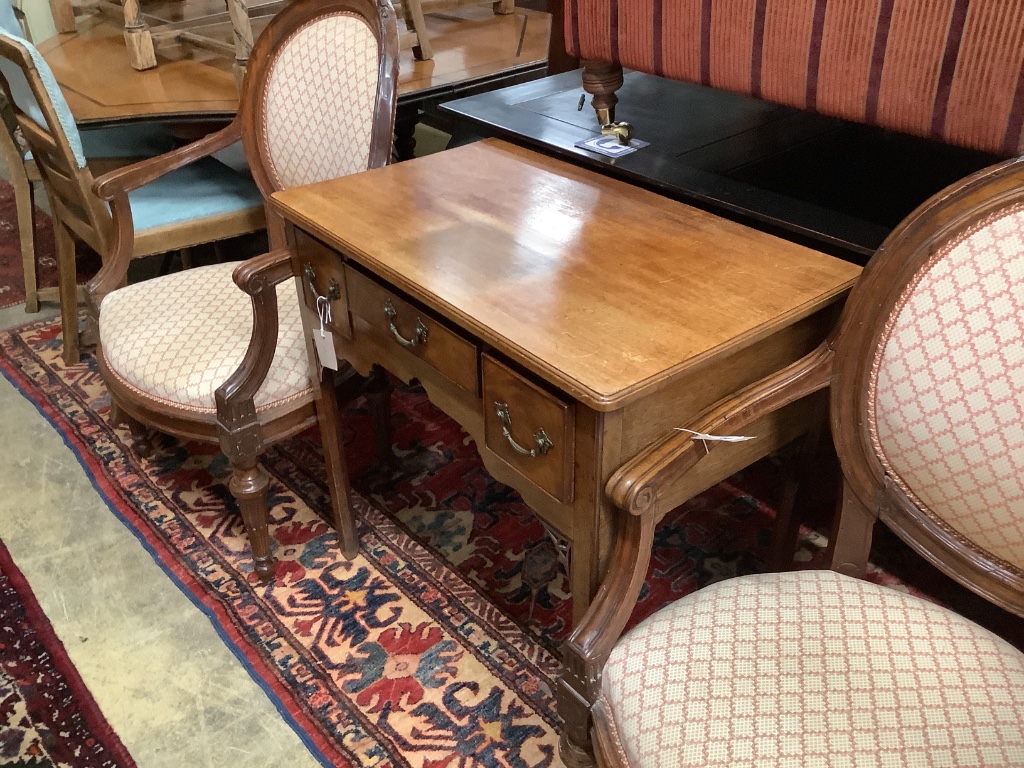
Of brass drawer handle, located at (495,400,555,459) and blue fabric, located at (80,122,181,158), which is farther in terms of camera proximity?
blue fabric, located at (80,122,181,158)

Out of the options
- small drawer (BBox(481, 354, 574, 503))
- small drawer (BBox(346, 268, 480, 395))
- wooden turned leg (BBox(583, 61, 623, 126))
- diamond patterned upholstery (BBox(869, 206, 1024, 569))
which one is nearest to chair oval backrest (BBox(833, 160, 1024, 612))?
diamond patterned upholstery (BBox(869, 206, 1024, 569))

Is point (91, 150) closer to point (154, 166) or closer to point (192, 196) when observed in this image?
point (192, 196)

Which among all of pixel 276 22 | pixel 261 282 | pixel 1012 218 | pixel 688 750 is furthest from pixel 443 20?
pixel 688 750

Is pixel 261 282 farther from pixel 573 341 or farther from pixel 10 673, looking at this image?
pixel 10 673

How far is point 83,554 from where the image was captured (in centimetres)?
190

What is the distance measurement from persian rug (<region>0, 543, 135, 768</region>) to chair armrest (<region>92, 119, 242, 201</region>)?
0.89m

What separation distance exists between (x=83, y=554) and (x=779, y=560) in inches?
57.0

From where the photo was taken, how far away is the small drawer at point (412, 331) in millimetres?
1153

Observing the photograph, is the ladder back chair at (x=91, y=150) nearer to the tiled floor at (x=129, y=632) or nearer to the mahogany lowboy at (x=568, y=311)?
the tiled floor at (x=129, y=632)

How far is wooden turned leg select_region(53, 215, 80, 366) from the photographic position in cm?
248

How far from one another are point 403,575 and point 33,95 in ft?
4.58

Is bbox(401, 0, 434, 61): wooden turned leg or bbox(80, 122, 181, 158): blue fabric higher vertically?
bbox(401, 0, 434, 61): wooden turned leg

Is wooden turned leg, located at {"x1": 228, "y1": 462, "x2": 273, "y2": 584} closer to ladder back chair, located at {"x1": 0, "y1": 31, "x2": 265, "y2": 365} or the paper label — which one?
the paper label

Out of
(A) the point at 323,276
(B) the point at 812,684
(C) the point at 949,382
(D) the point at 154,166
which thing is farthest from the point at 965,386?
(D) the point at 154,166
